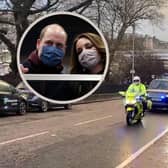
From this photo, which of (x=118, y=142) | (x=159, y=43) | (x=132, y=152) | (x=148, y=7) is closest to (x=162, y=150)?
(x=132, y=152)

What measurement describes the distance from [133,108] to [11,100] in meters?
6.60

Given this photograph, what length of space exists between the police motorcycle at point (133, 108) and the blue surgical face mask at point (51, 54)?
639 inches

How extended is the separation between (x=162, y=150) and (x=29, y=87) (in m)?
9.72

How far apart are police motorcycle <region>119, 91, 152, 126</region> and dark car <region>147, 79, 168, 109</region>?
624cm

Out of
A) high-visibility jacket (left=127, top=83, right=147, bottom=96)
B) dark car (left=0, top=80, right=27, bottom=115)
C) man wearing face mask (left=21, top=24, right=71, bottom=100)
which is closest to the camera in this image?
man wearing face mask (left=21, top=24, right=71, bottom=100)

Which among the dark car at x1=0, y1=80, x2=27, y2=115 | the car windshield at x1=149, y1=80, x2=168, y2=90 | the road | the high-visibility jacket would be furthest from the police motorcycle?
the car windshield at x1=149, y1=80, x2=168, y2=90

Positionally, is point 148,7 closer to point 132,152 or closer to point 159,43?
point 132,152

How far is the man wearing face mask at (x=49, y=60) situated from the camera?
2182 mm

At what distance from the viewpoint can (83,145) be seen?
1234 centimetres

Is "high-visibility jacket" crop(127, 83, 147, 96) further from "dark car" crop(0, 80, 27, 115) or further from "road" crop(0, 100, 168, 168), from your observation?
"dark car" crop(0, 80, 27, 115)

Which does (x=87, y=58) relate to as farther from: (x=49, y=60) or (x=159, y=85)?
(x=159, y=85)

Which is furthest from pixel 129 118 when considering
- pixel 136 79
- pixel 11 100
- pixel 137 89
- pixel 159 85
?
pixel 159 85

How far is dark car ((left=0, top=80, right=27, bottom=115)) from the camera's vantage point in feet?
72.8

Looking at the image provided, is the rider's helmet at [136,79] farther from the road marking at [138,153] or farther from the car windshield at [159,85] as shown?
the car windshield at [159,85]
